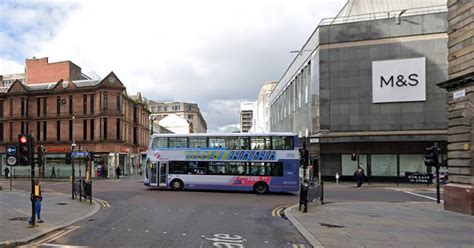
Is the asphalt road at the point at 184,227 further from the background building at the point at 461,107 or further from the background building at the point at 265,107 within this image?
the background building at the point at 265,107

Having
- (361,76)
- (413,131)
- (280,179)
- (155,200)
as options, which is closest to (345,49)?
(361,76)

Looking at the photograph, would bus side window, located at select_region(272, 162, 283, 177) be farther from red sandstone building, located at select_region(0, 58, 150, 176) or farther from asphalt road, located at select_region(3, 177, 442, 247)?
red sandstone building, located at select_region(0, 58, 150, 176)

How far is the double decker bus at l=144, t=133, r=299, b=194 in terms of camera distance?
81.9 ft

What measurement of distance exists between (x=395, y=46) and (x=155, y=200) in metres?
31.1

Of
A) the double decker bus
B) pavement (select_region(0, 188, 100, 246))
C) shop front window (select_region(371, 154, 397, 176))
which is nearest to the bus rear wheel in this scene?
the double decker bus

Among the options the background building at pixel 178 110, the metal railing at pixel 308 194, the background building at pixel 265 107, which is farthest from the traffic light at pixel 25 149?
the background building at pixel 178 110

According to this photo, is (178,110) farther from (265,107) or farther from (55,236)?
(55,236)

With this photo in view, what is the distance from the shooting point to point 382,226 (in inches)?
512

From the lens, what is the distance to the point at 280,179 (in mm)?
25062

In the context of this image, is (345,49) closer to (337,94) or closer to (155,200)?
(337,94)

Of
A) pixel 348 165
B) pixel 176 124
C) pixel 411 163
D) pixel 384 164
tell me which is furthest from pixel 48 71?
pixel 176 124

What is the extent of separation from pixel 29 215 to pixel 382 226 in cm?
1236

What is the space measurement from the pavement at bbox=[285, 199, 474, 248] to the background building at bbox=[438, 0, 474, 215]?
0.83m

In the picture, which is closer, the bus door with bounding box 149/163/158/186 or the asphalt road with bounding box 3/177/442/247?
the asphalt road with bounding box 3/177/442/247
